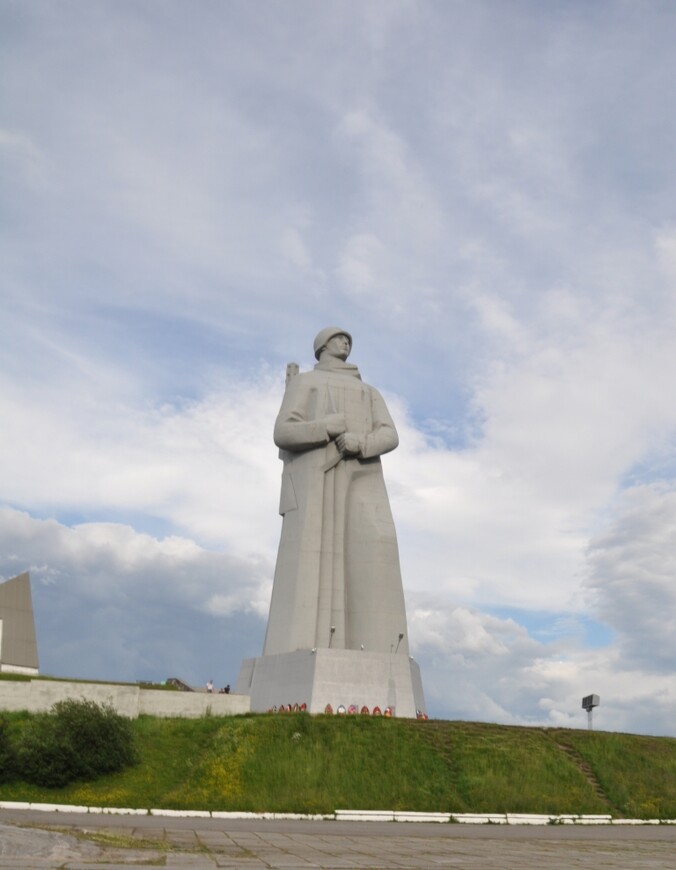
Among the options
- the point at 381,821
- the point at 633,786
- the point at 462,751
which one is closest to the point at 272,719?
the point at 462,751

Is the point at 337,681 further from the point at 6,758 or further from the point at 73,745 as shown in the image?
the point at 6,758

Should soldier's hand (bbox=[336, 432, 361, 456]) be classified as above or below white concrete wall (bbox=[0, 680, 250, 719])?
above

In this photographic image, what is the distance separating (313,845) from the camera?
32.0 feet

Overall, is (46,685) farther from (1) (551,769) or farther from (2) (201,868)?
(2) (201,868)

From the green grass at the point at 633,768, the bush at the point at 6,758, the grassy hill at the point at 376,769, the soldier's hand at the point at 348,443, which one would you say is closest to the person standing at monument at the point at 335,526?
the soldier's hand at the point at 348,443

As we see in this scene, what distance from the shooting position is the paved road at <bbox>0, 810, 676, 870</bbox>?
22.6ft

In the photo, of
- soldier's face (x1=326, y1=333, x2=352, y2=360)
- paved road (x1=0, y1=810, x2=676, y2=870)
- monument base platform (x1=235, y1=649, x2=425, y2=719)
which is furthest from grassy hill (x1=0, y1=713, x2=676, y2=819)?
soldier's face (x1=326, y1=333, x2=352, y2=360)

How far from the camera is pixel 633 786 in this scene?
56.4ft

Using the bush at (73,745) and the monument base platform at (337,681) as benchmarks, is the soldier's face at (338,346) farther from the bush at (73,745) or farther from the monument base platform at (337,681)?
the bush at (73,745)

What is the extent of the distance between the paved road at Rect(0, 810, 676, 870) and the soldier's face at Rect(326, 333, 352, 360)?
14215mm

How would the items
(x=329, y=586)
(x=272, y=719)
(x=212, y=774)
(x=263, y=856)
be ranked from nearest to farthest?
(x=263, y=856) < (x=212, y=774) < (x=272, y=719) < (x=329, y=586)

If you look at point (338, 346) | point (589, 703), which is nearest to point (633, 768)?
point (589, 703)

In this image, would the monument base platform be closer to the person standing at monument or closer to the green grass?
the person standing at monument

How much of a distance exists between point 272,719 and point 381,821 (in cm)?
527
